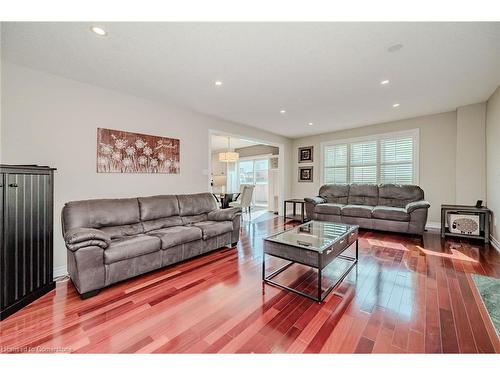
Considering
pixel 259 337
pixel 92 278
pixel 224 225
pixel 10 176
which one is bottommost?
pixel 259 337

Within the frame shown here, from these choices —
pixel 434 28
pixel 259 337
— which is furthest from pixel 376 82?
pixel 259 337

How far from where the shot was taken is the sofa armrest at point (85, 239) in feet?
6.72

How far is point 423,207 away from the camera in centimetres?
406

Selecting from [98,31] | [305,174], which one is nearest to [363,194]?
[305,174]

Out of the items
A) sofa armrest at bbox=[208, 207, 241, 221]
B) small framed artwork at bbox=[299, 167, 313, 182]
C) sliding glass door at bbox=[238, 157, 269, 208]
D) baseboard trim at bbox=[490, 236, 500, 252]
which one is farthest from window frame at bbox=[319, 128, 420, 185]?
sofa armrest at bbox=[208, 207, 241, 221]

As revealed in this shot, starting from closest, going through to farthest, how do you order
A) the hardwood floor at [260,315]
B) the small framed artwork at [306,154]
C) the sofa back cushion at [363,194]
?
the hardwood floor at [260,315] → the sofa back cushion at [363,194] → the small framed artwork at [306,154]

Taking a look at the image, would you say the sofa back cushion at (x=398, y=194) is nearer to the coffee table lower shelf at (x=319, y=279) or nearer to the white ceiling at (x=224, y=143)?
the coffee table lower shelf at (x=319, y=279)

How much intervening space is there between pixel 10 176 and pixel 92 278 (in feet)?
3.82

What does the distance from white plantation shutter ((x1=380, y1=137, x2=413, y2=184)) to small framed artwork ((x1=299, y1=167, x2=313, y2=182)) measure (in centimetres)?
196

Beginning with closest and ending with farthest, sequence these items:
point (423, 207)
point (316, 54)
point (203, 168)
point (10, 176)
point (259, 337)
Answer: point (259, 337), point (10, 176), point (316, 54), point (423, 207), point (203, 168)

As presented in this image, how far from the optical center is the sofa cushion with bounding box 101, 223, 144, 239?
8.84ft

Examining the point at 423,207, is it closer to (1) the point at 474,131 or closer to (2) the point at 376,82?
(1) the point at 474,131

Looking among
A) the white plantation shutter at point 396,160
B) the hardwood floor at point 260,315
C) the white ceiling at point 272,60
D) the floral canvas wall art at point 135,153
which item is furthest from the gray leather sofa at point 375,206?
the floral canvas wall art at point 135,153

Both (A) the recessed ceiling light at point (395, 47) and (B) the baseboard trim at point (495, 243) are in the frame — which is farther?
(B) the baseboard trim at point (495, 243)
